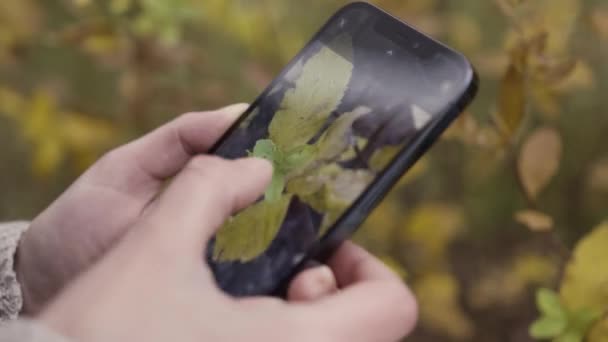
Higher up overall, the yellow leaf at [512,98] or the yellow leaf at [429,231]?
the yellow leaf at [512,98]

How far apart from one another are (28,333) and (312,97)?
0.27 metres

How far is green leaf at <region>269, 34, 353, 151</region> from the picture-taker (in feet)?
1.85

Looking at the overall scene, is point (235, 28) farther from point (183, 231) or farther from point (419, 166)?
point (183, 231)

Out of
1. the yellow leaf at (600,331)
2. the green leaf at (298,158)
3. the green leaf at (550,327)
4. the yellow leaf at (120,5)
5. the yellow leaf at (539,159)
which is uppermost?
the yellow leaf at (120,5)

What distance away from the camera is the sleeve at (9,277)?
25.2 inches

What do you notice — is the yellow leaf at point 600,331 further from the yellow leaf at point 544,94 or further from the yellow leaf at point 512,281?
the yellow leaf at point 512,281

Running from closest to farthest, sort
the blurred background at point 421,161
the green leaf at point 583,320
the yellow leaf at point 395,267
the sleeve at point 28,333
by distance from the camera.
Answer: the sleeve at point 28,333, the green leaf at point 583,320, the yellow leaf at point 395,267, the blurred background at point 421,161

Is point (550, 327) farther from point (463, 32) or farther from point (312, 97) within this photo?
point (463, 32)

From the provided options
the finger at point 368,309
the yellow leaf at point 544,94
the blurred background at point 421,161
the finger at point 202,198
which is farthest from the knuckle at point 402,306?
the blurred background at point 421,161

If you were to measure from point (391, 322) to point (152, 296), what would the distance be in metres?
0.15

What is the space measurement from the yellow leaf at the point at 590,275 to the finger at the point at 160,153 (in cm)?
28

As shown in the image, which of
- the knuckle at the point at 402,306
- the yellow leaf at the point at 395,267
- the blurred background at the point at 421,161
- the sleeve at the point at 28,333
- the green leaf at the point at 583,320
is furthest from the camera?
the blurred background at the point at 421,161

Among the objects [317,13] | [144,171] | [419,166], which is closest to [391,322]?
[144,171]

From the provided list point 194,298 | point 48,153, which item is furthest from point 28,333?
point 48,153
